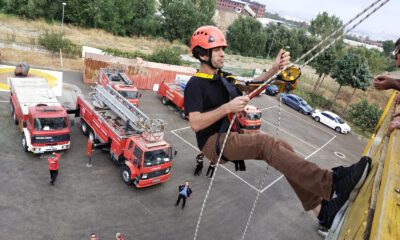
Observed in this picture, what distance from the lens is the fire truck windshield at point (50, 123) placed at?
16.4 meters

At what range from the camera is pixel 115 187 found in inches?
619

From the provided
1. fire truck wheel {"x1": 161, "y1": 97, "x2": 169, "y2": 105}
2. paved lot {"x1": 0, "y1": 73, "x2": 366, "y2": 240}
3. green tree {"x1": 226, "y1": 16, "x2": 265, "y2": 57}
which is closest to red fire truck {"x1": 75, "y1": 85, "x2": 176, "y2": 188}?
paved lot {"x1": 0, "y1": 73, "x2": 366, "y2": 240}

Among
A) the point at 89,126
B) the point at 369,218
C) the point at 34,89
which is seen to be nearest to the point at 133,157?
the point at 89,126

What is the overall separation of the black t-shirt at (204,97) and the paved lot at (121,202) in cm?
900

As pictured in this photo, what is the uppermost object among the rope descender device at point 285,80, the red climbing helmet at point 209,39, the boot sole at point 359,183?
the red climbing helmet at point 209,39

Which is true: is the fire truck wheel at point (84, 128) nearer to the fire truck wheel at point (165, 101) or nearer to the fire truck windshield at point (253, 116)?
the fire truck wheel at point (165, 101)

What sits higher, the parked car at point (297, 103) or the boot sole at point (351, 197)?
the boot sole at point (351, 197)

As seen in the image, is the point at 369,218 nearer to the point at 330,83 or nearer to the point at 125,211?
the point at 125,211

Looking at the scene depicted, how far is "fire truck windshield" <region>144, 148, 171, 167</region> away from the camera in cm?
1543

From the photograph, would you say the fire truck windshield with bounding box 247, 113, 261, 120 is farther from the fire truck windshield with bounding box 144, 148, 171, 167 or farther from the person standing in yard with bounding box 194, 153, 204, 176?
the fire truck windshield with bounding box 144, 148, 171, 167

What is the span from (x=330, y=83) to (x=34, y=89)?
49.2 metres

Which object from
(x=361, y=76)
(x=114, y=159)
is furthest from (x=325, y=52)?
(x=114, y=159)

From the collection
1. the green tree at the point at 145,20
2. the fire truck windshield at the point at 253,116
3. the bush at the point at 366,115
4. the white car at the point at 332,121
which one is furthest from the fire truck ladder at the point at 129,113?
the green tree at the point at 145,20

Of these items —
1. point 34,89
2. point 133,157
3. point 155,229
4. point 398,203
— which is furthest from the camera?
point 34,89
